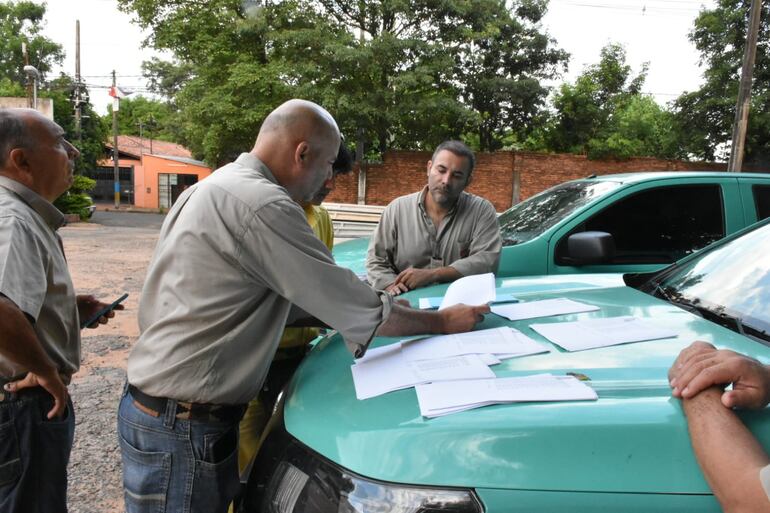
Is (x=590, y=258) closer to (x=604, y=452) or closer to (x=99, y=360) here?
(x=604, y=452)

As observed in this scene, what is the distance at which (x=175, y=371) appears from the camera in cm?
154

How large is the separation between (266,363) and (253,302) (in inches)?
7.7

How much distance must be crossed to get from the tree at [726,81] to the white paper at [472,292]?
2047cm

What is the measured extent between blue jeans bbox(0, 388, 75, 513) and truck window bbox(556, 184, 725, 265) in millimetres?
3285

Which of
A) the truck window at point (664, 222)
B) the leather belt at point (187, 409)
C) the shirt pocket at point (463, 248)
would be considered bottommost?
the leather belt at point (187, 409)

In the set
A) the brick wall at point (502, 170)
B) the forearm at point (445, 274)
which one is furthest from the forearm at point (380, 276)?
the brick wall at point (502, 170)

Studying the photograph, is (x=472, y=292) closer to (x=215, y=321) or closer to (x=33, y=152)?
(x=215, y=321)

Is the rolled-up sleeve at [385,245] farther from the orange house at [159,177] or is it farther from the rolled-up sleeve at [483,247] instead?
the orange house at [159,177]

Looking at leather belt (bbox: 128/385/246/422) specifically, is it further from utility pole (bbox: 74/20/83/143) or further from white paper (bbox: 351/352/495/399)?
utility pole (bbox: 74/20/83/143)

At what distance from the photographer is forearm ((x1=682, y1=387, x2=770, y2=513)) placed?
1048mm

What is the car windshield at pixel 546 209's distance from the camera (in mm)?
3938

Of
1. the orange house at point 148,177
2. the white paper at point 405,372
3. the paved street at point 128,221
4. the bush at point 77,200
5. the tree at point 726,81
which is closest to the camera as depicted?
the white paper at point 405,372

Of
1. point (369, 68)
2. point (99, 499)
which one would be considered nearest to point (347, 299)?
point (99, 499)

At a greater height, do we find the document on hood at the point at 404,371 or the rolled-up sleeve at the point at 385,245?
the rolled-up sleeve at the point at 385,245
